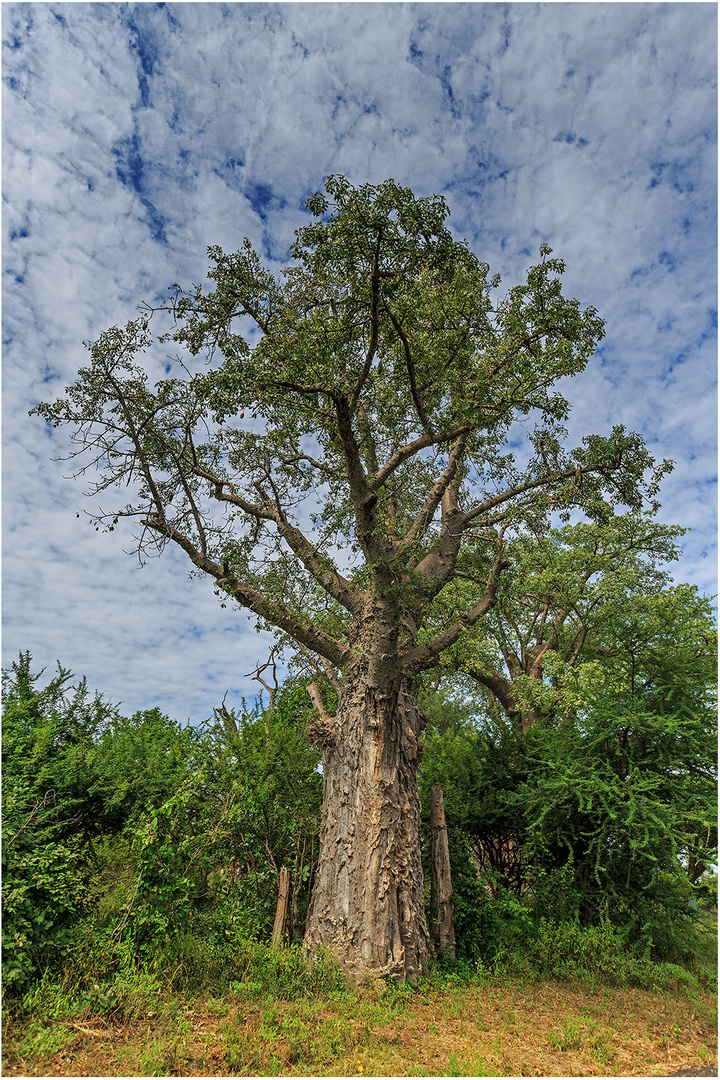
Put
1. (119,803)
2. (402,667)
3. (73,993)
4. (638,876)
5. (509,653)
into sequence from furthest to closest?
(509,653)
(638,876)
(402,667)
(119,803)
(73,993)

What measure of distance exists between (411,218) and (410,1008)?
9447mm

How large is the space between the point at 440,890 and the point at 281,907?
8.35ft

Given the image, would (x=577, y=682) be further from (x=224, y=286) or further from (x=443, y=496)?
(x=224, y=286)

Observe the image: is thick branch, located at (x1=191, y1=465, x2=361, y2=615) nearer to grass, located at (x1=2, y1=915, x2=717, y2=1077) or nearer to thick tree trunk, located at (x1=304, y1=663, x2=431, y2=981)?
thick tree trunk, located at (x1=304, y1=663, x2=431, y2=981)

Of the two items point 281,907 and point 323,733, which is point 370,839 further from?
point 281,907

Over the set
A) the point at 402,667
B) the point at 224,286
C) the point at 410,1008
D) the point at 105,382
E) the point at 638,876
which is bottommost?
the point at 410,1008

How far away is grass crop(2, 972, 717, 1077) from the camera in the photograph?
191 inches

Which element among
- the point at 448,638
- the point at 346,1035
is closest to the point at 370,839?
the point at 346,1035

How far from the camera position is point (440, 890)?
9219 mm

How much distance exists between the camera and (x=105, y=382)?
9055mm

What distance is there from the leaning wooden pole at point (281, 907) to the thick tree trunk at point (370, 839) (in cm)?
56

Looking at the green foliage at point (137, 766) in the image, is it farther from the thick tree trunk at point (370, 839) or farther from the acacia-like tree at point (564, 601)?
the acacia-like tree at point (564, 601)

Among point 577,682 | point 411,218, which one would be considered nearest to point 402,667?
point 577,682

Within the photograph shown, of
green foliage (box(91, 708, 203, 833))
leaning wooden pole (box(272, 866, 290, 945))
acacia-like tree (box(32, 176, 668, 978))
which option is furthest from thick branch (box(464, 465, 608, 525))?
leaning wooden pole (box(272, 866, 290, 945))
